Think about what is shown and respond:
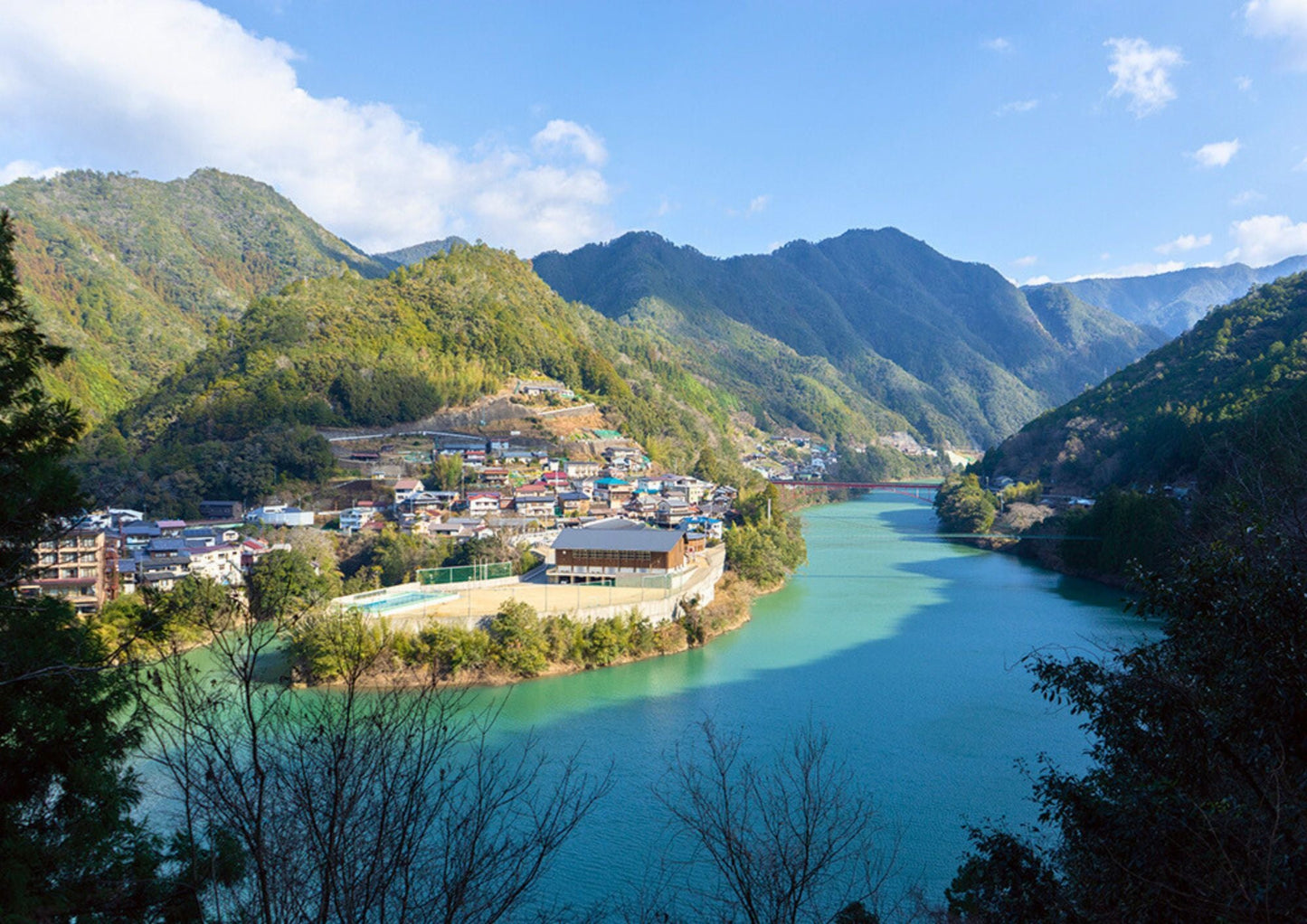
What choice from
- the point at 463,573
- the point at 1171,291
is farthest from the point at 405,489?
the point at 1171,291

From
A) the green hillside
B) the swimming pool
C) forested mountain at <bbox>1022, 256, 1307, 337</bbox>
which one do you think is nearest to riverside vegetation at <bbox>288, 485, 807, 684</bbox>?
the swimming pool

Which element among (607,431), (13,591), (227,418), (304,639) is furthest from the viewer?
(607,431)

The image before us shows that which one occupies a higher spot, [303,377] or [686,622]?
[303,377]

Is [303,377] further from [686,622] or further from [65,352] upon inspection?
[65,352]

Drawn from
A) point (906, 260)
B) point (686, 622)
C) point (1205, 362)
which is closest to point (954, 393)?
point (906, 260)

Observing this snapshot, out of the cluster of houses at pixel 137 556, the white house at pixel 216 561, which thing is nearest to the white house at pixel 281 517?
the cluster of houses at pixel 137 556

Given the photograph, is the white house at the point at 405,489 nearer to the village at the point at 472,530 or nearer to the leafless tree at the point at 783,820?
the village at the point at 472,530

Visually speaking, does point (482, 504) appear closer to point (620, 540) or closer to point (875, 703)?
point (620, 540)
